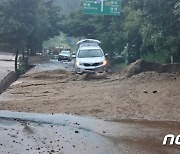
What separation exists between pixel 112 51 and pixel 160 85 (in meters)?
24.1

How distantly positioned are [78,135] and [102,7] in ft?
88.6

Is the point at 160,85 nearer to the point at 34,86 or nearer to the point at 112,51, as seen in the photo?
the point at 34,86

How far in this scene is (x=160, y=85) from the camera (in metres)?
15.7

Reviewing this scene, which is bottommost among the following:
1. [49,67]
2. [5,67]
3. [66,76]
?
[49,67]

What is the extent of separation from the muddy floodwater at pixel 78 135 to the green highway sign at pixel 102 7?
24568mm

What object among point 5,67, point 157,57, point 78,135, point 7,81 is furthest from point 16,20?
point 78,135

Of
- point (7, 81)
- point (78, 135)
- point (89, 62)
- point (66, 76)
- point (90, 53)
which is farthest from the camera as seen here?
point (90, 53)

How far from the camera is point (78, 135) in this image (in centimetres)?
836

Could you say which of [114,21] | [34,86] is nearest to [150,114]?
[34,86]

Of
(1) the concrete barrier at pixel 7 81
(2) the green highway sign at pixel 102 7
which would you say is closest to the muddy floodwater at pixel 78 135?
(1) the concrete barrier at pixel 7 81

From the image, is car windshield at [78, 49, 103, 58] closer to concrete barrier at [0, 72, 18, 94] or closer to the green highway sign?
concrete barrier at [0, 72, 18, 94]

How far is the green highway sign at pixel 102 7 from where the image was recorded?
34.2 m

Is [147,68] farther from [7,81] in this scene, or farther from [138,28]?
[138,28]

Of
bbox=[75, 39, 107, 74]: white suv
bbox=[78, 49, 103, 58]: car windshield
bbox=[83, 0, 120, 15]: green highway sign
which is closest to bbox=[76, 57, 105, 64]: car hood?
bbox=[75, 39, 107, 74]: white suv
